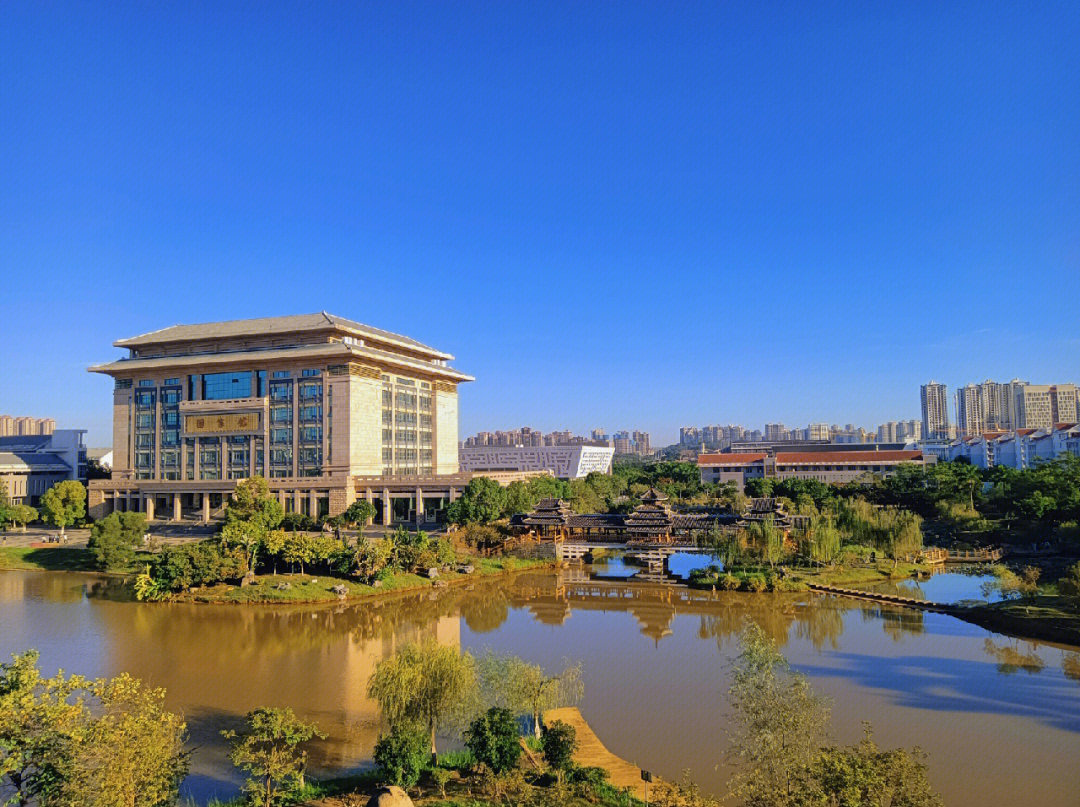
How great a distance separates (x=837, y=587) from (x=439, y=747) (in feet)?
76.5

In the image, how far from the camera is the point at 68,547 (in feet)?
142

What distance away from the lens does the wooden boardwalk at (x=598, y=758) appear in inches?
559

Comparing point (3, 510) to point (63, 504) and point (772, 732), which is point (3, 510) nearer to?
point (63, 504)

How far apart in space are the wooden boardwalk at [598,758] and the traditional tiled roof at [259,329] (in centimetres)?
3872

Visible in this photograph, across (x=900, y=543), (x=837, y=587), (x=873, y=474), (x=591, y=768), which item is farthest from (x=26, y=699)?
(x=873, y=474)

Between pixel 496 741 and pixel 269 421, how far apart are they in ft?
145

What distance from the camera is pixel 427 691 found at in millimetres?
14570

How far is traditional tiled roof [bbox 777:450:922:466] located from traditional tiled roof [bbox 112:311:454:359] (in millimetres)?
50746

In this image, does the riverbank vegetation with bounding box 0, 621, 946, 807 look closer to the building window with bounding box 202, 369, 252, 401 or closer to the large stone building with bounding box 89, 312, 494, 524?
the large stone building with bounding box 89, 312, 494, 524

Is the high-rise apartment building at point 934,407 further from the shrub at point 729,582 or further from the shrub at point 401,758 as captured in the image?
the shrub at point 401,758

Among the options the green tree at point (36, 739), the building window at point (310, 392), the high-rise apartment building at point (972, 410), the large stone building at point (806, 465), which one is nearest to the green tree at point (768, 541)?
the green tree at point (36, 739)

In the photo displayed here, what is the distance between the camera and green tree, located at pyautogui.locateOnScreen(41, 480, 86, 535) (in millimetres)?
47312

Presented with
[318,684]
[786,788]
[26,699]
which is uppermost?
[26,699]

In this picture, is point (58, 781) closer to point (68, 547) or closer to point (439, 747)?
point (439, 747)
